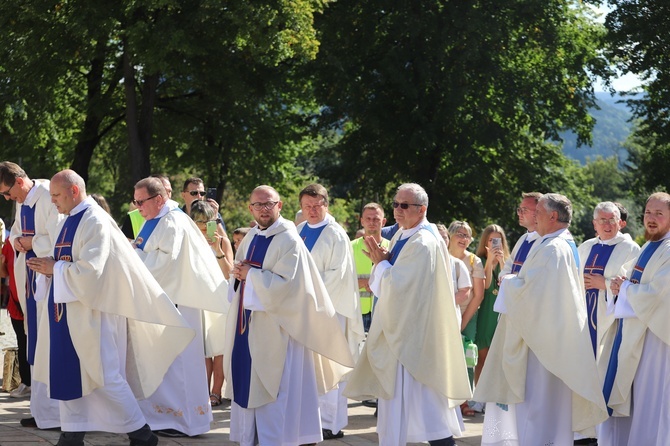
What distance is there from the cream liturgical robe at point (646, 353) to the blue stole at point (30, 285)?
4794 millimetres

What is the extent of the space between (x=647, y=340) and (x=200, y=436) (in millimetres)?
3700

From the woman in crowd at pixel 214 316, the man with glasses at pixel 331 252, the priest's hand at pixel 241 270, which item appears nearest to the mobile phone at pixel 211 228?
the woman in crowd at pixel 214 316

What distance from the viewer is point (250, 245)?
780 cm

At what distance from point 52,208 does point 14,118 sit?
16.5m

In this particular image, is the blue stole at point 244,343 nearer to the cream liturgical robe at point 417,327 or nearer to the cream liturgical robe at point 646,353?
the cream liturgical robe at point 417,327

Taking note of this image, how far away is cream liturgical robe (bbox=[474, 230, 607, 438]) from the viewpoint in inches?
299

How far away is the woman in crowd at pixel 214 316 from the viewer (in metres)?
9.27

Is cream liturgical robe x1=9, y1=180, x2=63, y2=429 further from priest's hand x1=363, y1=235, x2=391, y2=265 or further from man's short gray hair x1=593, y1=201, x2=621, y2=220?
man's short gray hair x1=593, y1=201, x2=621, y2=220

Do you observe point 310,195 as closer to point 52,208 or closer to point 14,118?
point 52,208

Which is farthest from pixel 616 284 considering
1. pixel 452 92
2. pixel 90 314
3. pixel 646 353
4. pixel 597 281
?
pixel 452 92

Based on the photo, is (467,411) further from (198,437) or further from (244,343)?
(244,343)

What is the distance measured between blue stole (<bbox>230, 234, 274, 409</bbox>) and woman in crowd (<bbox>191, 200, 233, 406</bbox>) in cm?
117

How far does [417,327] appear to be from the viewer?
301 inches

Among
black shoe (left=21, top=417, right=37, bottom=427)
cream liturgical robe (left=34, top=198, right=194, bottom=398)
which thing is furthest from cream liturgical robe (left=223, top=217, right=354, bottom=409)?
black shoe (left=21, top=417, right=37, bottom=427)
